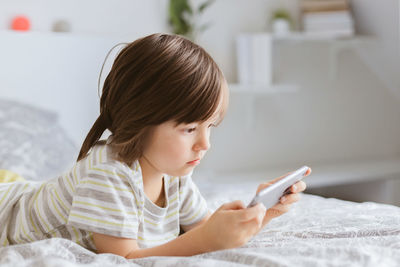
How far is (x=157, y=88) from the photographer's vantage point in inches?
39.0

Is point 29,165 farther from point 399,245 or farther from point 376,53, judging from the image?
point 376,53

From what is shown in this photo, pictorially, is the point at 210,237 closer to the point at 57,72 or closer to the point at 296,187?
the point at 296,187

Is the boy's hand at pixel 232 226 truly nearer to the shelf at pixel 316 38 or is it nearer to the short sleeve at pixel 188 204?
the short sleeve at pixel 188 204

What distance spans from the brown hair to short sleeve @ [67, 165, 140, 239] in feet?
0.18

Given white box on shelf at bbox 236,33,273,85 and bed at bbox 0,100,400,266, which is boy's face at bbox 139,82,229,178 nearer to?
bed at bbox 0,100,400,266

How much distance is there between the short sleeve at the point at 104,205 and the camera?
3.23 ft

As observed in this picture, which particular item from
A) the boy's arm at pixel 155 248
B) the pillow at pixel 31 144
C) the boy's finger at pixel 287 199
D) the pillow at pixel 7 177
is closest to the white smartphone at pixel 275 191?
the boy's finger at pixel 287 199

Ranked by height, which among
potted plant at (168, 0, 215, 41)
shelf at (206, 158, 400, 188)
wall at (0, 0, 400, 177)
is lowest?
shelf at (206, 158, 400, 188)

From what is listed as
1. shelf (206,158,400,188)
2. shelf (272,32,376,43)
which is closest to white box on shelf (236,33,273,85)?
shelf (272,32,376,43)

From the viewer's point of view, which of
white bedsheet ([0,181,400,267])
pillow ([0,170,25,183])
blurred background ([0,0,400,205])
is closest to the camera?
white bedsheet ([0,181,400,267])

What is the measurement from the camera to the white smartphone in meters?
0.91

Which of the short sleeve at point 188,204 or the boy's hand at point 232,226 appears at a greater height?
the boy's hand at point 232,226

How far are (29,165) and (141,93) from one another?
3.05ft

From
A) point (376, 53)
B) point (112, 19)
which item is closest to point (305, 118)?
point (376, 53)
